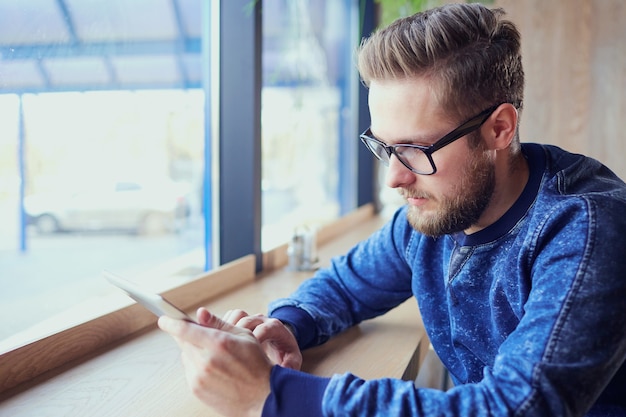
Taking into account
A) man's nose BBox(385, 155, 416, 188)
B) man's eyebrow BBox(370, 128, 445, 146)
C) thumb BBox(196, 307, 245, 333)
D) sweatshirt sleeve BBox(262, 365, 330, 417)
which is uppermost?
man's eyebrow BBox(370, 128, 445, 146)

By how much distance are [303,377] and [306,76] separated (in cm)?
228

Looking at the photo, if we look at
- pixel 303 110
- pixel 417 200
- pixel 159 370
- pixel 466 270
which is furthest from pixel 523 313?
pixel 303 110

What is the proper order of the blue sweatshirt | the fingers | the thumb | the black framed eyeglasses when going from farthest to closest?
the fingers, the black framed eyeglasses, the thumb, the blue sweatshirt

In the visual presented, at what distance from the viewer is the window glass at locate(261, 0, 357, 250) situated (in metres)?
2.61

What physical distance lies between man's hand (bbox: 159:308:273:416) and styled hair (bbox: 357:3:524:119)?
0.54 m

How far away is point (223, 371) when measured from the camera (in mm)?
900

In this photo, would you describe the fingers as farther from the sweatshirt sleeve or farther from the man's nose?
the man's nose

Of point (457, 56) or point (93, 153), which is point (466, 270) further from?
point (93, 153)

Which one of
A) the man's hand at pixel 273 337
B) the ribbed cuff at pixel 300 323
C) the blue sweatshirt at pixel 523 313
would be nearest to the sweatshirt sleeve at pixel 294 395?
the blue sweatshirt at pixel 523 313

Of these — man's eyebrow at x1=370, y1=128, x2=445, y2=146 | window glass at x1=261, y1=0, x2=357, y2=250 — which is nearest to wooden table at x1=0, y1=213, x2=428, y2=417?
man's eyebrow at x1=370, y1=128, x2=445, y2=146

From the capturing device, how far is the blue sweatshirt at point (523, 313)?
0.83 meters

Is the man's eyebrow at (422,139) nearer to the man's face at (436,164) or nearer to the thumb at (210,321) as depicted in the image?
the man's face at (436,164)

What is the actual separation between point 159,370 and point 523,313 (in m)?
0.71

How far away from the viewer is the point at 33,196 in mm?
1424
